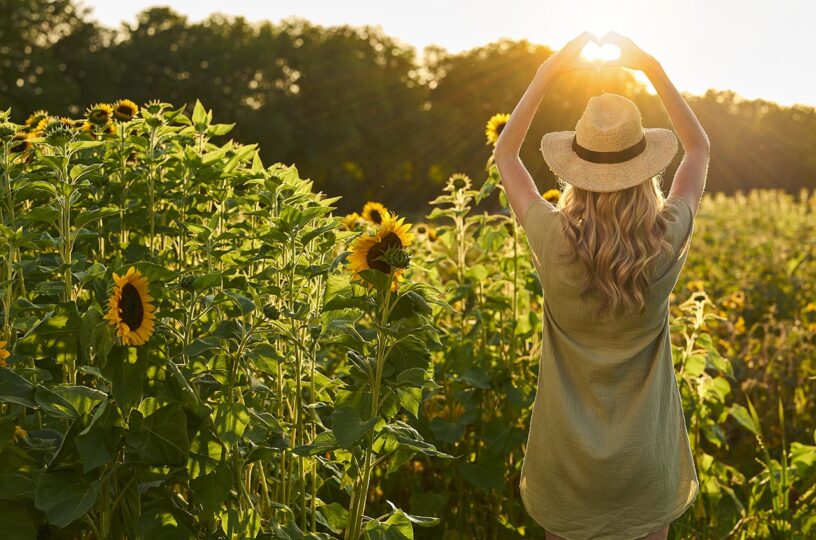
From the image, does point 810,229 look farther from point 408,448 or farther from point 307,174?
point 307,174

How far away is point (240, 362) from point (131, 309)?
1.40 ft

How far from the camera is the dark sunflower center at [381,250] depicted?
2.30 meters

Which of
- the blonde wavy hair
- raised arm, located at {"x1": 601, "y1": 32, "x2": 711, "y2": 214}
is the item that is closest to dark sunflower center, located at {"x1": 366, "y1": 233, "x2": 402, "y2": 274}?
the blonde wavy hair

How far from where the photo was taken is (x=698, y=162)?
100 inches

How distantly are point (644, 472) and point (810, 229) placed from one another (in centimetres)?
1002

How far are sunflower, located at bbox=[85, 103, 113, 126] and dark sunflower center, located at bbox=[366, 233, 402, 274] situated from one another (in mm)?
1387

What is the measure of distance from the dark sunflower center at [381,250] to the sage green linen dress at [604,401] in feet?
1.17

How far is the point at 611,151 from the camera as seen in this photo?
91.7 inches

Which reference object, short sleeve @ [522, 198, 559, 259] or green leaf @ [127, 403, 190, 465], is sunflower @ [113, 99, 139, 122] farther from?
short sleeve @ [522, 198, 559, 259]

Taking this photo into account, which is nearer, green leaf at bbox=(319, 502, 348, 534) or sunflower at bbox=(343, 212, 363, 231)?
green leaf at bbox=(319, 502, 348, 534)

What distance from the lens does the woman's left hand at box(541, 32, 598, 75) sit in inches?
95.2

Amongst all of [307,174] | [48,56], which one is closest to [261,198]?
[48,56]

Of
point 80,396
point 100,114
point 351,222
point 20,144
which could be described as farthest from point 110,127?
point 80,396

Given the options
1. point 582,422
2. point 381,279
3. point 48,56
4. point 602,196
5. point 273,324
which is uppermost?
point 602,196
